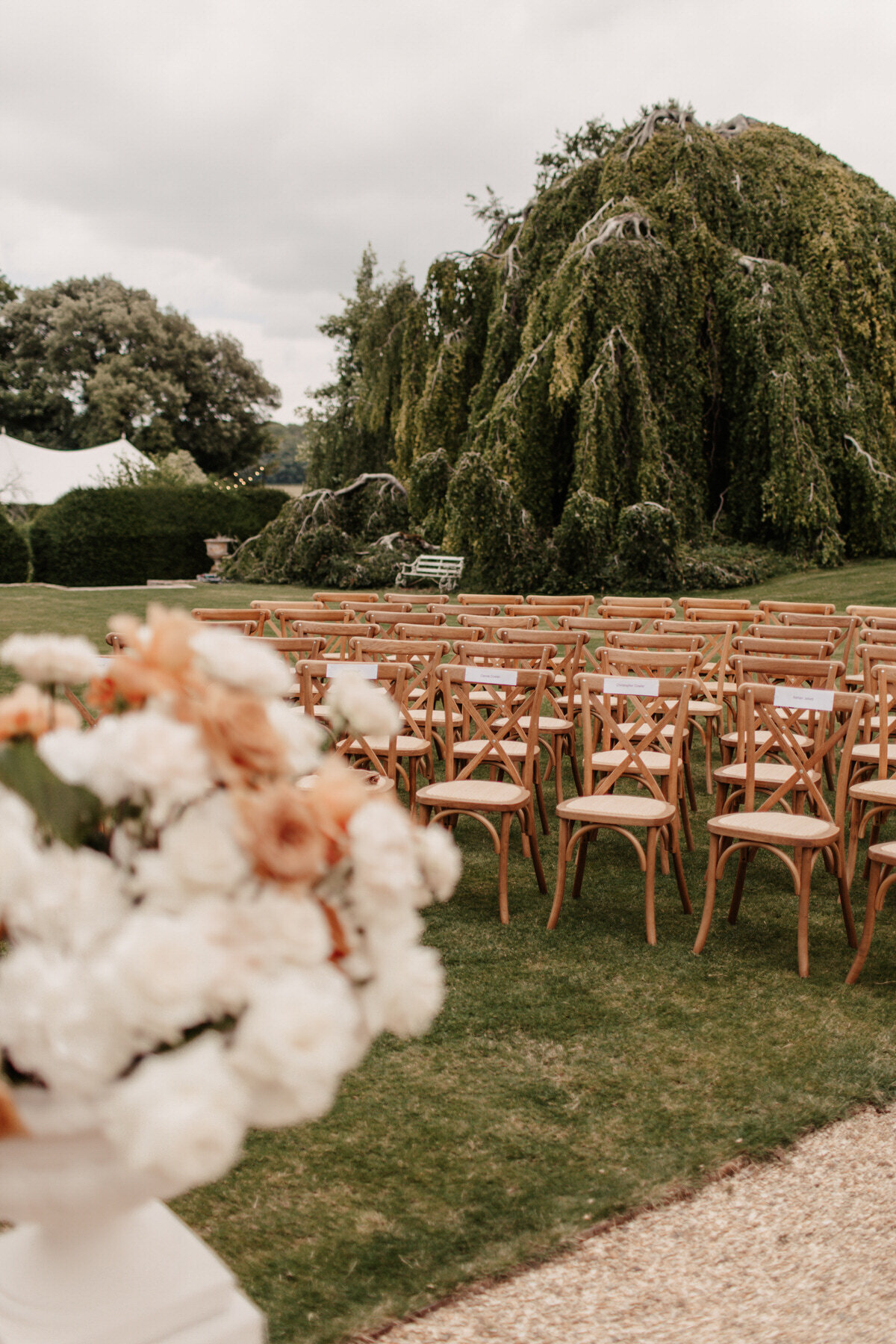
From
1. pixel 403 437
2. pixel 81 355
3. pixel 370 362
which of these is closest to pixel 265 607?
pixel 403 437

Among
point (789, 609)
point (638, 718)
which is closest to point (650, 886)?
point (638, 718)

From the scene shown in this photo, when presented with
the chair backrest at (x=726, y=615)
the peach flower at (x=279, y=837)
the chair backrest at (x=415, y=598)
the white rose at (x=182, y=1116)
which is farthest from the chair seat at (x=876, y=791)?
the chair backrest at (x=415, y=598)

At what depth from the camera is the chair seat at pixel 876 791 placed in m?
4.46

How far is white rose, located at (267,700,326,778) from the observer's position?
3.73ft

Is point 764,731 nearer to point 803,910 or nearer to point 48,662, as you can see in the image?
point 803,910

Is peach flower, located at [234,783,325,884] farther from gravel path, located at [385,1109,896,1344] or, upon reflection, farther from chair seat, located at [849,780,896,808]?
chair seat, located at [849,780,896,808]

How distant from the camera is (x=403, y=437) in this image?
18.3m

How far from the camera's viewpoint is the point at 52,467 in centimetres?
3572

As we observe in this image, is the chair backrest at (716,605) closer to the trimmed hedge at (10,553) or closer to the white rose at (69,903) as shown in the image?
the white rose at (69,903)

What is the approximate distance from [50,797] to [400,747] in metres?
4.41

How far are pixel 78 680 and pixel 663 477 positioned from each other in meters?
14.1

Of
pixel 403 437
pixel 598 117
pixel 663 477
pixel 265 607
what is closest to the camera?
pixel 265 607

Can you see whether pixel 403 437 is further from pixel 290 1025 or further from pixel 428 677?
pixel 290 1025

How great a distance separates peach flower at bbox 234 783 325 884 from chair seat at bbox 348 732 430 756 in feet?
13.3
